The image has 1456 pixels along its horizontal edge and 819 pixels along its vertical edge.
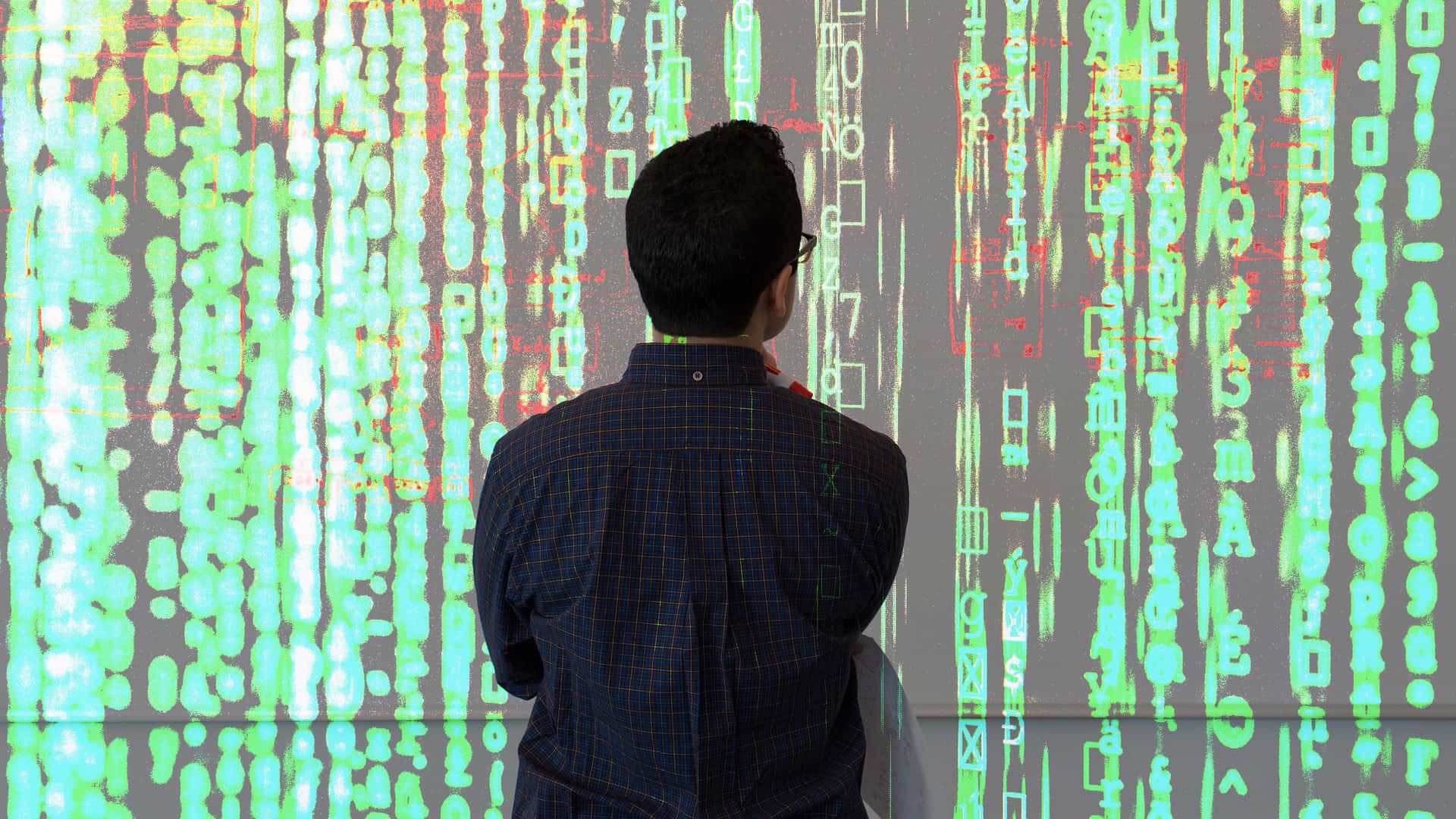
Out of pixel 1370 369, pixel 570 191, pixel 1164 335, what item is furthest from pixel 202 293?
pixel 1370 369

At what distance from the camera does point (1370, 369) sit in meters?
1.85

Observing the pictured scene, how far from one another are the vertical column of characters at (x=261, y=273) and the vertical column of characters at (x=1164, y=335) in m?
1.43

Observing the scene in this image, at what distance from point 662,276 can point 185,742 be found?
4.97 feet

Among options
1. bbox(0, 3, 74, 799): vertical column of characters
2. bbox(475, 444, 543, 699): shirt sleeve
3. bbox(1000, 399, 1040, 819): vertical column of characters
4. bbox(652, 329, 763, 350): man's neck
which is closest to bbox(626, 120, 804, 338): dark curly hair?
bbox(652, 329, 763, 350): man's neck

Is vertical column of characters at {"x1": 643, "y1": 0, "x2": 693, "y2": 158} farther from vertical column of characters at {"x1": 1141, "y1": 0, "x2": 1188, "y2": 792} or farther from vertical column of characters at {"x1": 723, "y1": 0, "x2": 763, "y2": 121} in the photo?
vertical column of characters at {"x1": 1141, "y1": 0, "x2": 1188, "y2": 792}

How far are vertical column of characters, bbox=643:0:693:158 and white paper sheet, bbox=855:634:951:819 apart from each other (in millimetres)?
1083

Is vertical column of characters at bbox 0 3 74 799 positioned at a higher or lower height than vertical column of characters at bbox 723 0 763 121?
lower

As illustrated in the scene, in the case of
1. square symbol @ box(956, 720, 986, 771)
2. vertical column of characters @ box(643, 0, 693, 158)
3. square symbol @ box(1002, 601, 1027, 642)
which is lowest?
square symbol @ box(956, 720, 986, 771)

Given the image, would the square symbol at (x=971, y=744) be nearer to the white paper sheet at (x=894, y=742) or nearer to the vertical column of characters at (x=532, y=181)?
the white paper sheet at (x=894, y=742)

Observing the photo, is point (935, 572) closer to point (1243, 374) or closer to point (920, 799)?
point (1243, 374)

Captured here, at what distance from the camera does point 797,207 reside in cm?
89

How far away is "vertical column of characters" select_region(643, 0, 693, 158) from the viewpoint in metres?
1.83

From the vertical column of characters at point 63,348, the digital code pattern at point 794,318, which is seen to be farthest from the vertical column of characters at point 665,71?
the vertical column of characters at point 63,348

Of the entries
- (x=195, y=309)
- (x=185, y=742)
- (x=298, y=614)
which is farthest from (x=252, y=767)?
(x=195, y=309)
